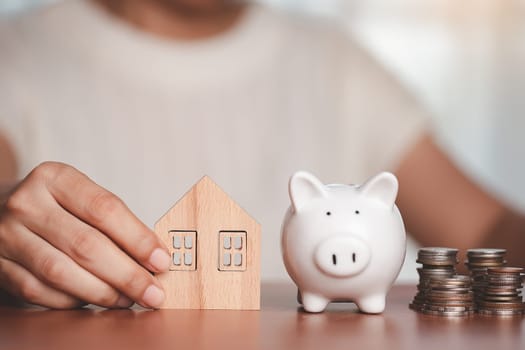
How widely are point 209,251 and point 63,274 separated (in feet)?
0.57

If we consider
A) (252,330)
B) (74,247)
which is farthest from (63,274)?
(252,330)

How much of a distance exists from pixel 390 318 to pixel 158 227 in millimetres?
298

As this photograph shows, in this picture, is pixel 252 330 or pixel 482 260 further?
pixel 482 260

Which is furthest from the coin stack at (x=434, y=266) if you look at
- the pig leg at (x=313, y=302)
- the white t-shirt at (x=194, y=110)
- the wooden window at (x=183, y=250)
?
the white t-shirt at (x=194, y=110)

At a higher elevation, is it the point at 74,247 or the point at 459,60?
the point at 459,60

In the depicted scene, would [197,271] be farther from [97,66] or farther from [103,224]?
[97,66]

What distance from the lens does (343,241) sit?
0.84 metres

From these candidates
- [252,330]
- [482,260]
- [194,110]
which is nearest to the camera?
[252,330]

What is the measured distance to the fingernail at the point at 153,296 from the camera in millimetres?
891

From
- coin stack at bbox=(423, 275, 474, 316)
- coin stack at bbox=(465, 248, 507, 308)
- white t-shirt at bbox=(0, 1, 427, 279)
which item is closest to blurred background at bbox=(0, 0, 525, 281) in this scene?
white t-shirt at bbox=(0, 1, 427, 279)

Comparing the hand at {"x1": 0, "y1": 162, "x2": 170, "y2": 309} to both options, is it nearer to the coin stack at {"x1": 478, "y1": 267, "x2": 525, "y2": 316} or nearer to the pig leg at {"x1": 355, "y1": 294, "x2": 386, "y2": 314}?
the pig leg at {"x1": 355, "y1": 294, "x2": 386, "y2": 314}

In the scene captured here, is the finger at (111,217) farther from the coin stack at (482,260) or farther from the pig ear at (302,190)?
the coin stack at (482,260)

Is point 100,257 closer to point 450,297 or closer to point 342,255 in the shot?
point 342,255

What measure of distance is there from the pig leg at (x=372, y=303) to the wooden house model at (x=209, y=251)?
0.42 feet
